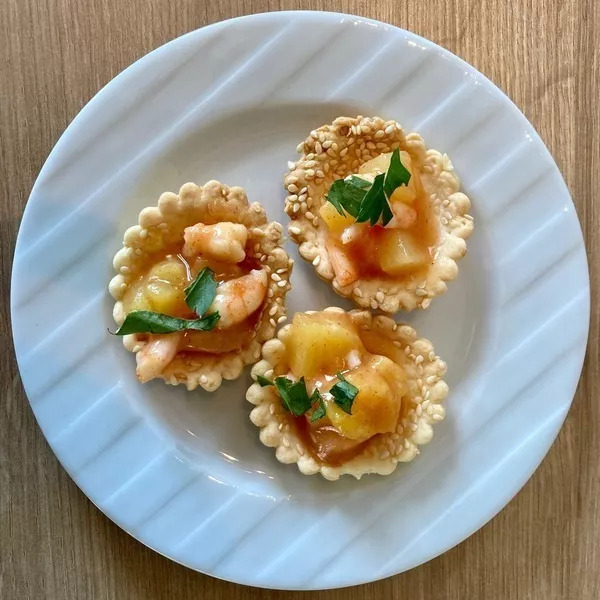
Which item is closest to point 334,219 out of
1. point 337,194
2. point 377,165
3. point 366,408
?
point 337,194

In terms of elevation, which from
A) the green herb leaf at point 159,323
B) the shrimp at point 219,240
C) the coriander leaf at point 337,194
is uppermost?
the coriander leaf at point 337,194

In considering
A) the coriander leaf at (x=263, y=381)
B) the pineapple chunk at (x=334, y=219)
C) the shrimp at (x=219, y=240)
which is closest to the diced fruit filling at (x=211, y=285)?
the shrimp at (x=219, y=240)

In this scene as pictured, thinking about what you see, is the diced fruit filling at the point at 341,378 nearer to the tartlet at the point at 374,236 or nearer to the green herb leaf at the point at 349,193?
the tartlet at the point at 374,236

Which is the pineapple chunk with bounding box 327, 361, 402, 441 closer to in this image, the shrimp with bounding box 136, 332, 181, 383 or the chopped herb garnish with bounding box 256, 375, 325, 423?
the chopped herb garnish with bounding box 256, 375, 325, 423

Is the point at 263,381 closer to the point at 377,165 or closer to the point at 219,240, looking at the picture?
the point at 219,240

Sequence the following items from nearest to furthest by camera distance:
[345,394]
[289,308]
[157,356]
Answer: [345,394]
[157,356]
[289,308]

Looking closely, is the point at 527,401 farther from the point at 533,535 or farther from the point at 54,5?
the point at 54,5
